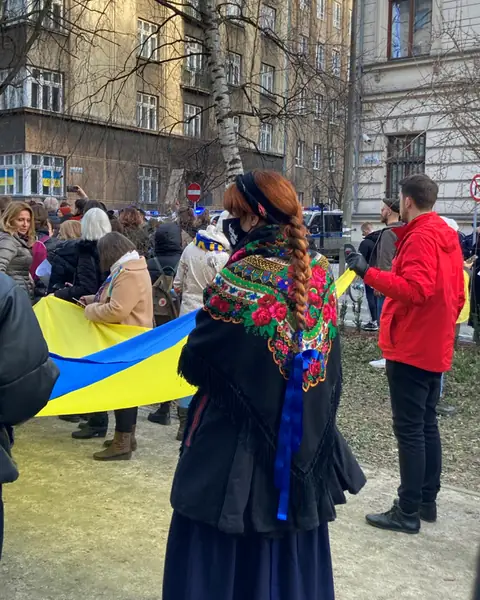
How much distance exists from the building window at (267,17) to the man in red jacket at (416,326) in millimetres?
7941

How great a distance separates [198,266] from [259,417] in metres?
3.51

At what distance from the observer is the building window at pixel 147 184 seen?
33.5 m

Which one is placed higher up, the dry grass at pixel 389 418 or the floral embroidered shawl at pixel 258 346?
the floral embroidered shawl at pixel 258 346

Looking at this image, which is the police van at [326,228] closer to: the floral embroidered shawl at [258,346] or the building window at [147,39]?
the building window at [147,39]

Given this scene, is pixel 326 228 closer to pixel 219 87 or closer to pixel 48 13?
pixel 48 13

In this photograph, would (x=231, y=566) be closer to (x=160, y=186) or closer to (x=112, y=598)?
(x=112, y=598)

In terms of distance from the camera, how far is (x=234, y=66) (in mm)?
12750

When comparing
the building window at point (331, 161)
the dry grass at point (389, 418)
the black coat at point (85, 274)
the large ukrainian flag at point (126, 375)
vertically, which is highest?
the building window at point (331, 161)

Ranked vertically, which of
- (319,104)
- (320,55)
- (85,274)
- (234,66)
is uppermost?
(320,55)

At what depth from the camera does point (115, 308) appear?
5.40 meters

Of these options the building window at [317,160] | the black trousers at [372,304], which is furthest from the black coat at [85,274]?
the building window at [317,160]

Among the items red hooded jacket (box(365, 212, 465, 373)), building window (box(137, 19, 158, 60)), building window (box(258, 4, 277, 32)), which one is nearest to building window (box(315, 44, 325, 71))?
building window (box(258, 4, 277, 32))

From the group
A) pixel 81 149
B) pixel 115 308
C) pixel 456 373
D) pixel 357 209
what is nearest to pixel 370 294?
pixel 456 373

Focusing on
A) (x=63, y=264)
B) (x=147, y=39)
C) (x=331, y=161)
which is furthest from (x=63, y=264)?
(x=331, y=161)
